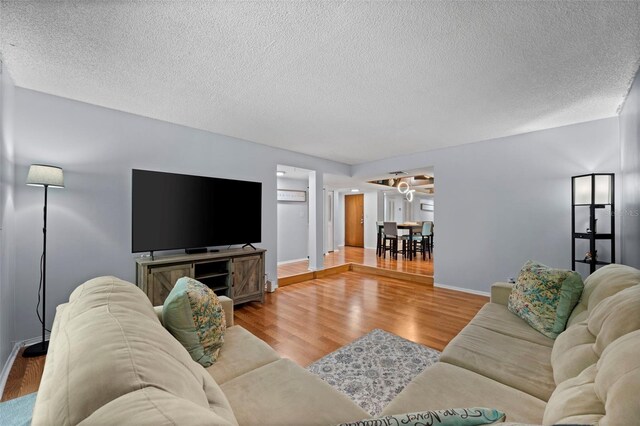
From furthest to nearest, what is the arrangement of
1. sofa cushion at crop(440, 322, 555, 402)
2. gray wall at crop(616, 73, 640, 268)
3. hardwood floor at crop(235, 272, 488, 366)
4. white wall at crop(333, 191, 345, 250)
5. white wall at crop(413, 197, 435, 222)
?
white wall at crop(413, 197, 435, 222) → white wall at crop(333, 191, 345, 250) → hardwood floor at crop(235, 272, 488, 366) → gray wall at crop(616, 73, 640, 268) → sofa cushion at crop(440, 322, 555, 402)

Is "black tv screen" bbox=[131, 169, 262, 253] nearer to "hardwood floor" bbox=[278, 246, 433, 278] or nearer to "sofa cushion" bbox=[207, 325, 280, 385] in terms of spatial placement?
"hardwood floor" bbox=[278, 246, 433, 278]

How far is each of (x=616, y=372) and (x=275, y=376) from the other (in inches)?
50.1

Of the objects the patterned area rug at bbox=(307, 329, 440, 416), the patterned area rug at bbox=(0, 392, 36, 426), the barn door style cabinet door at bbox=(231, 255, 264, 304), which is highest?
the barn door style cabinet door at bbox=(231, 255, 264, 304)

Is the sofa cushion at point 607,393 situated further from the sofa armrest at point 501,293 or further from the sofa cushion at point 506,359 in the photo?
the sofa armrest at point 501,293

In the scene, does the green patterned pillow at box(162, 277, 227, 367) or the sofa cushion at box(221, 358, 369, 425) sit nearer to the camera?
the sofa cushion at box(221, 358, 369, 425)

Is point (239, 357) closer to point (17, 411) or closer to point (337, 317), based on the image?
point (17, 411)

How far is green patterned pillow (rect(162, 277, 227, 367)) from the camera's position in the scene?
4.63 ft

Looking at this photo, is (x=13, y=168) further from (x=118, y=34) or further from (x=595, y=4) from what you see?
(x=595, y=4)

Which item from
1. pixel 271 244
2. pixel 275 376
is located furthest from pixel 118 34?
pixel 271 244

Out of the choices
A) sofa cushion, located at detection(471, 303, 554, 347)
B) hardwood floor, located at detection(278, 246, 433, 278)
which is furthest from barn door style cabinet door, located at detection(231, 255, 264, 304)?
sofa cushion, located at detection(471, 303, 554, 347)

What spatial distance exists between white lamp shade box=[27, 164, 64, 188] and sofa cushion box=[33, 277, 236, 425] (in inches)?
74.9

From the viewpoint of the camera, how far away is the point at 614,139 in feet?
10.3

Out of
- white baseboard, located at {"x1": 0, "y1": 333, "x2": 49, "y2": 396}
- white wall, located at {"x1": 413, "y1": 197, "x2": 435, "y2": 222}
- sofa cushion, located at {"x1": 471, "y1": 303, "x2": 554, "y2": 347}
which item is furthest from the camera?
white wall, located at {"x1": 413, "y1": 197, "x2": 435, "y2": 222}

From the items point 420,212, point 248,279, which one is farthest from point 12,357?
point 420,212
